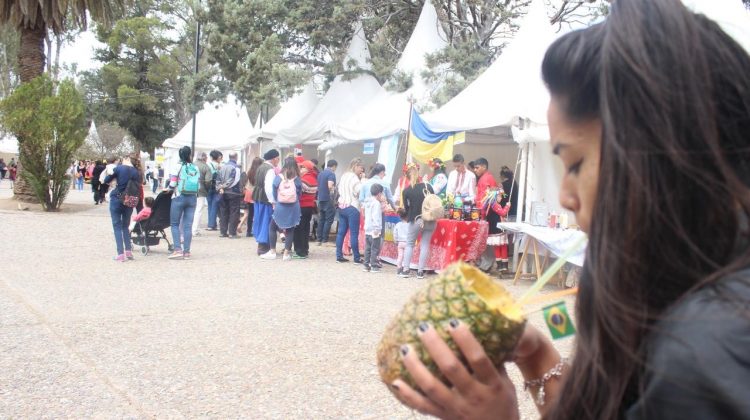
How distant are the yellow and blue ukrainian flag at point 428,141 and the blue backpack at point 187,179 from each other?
399cm

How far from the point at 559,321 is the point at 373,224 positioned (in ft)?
31.2

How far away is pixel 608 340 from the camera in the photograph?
0.88 metres

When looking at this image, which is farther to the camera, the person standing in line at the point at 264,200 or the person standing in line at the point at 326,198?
the person standing in line at the point at 326,198

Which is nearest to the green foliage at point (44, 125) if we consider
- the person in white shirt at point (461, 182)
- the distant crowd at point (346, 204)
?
the distant crowd at point (346, 204)

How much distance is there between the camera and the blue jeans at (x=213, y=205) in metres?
15.3

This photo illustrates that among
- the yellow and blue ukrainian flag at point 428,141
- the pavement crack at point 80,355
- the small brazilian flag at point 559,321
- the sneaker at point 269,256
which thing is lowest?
the pavement crack at point 80,355

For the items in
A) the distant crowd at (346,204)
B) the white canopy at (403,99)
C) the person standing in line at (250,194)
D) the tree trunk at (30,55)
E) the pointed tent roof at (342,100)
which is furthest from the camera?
the tree trunk at (30,55)

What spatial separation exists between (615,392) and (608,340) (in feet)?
0.23

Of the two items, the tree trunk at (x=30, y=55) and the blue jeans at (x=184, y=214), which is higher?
the tree trunk at (x=30, y=55)

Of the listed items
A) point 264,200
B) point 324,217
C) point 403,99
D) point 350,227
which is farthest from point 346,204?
point 403,99

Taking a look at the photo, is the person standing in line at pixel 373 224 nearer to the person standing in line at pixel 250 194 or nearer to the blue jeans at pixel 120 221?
the blue jeans at pixel 120 221

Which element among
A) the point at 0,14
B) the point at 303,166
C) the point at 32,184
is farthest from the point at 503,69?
the point at 0,14

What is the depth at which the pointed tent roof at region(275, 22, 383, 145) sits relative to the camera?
17.2 metres

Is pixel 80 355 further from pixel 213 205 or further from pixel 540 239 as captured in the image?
pixel 213 205
